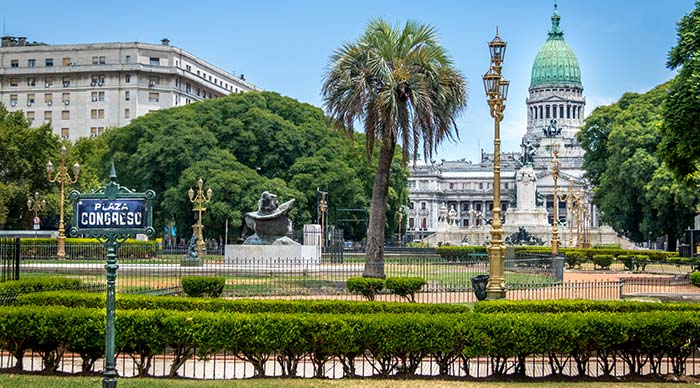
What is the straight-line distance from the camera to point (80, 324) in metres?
14.1

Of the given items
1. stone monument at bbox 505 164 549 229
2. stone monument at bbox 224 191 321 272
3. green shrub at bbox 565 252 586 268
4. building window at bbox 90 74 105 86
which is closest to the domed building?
stone monument at bbox 505 164 549 229

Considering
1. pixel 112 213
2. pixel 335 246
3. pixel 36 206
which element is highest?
pixel 36 206

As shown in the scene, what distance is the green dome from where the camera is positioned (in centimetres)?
18288

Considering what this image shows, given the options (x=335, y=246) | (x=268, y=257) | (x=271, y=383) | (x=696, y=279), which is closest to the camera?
(x=271, y=383)

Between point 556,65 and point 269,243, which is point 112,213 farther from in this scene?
point 556,65

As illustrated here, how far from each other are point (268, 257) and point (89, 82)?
63.4 m

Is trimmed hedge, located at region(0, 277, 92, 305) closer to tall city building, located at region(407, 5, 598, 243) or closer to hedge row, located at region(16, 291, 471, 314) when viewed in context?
hedge row, located at region(16, 291, 471, 314)

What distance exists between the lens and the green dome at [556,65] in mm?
182875

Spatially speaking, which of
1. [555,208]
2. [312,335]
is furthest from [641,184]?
[312,335]

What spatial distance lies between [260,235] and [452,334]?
83.3 ft

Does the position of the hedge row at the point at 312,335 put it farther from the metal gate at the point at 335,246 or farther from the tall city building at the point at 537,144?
the tall city building at the point at 537,144

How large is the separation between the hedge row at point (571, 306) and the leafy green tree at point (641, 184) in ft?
134

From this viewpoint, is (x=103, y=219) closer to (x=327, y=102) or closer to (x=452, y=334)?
(x=452, y=334)

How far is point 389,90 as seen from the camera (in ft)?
94.8
